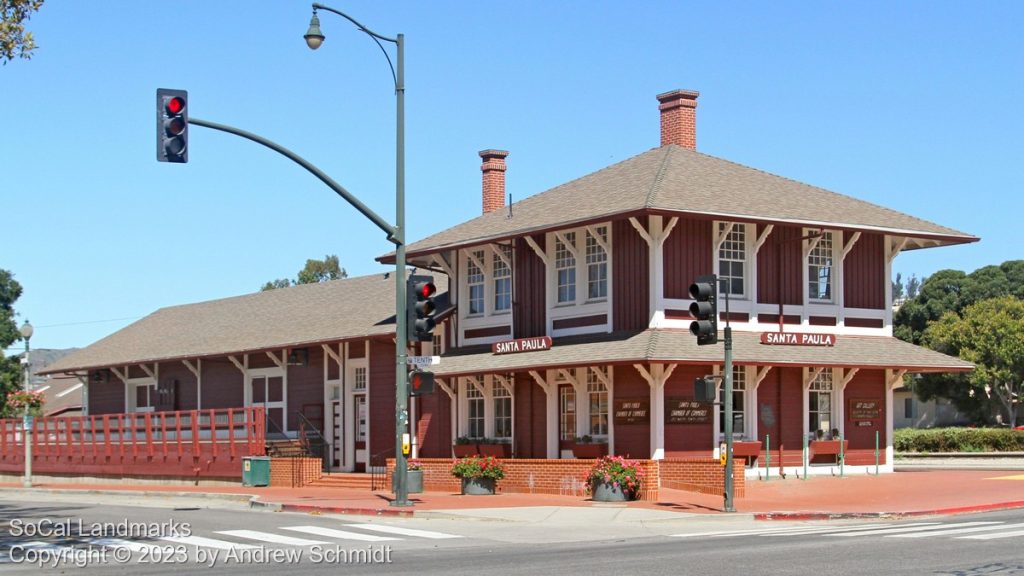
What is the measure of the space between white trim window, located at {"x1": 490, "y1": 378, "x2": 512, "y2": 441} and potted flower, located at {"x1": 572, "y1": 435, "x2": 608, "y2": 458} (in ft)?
9.12

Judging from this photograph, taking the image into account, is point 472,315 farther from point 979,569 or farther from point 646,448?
point 979,569

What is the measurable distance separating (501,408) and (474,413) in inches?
46.7

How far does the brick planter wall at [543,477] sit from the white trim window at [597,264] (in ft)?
15.1

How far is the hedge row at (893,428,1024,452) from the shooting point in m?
44.0

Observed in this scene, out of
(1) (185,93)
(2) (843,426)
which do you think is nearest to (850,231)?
(2) (843,426)

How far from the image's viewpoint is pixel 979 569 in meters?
13.8

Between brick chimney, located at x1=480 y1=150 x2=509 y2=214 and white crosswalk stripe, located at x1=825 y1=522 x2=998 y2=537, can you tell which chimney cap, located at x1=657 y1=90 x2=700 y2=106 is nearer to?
brick chimney, located at x1=480 y1=150 x2=509 y2=214

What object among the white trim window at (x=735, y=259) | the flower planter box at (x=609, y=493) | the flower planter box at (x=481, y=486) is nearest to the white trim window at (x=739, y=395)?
the white trim window at (x=735, y=259)

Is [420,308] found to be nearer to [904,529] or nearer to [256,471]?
[904,529]

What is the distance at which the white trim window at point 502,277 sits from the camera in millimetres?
33375

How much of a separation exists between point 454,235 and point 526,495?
9.04m

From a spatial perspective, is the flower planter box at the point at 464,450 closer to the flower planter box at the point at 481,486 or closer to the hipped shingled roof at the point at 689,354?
the hipped shingled roof at the point at 689,354

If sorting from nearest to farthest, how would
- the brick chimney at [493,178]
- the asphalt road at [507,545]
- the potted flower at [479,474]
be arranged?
1. the asphalt road at [507,545]
2. the potted flower at [479,474]
3. the brick chimney at [493,178]

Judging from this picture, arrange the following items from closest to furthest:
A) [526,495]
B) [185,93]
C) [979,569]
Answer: [979,569] < [185,93] < [526,495]
